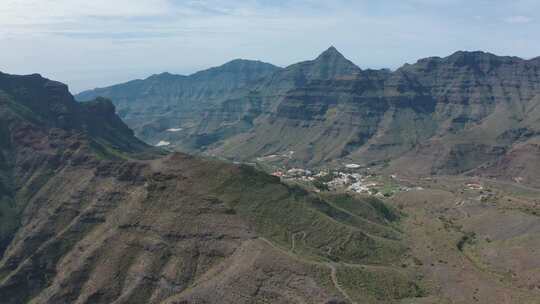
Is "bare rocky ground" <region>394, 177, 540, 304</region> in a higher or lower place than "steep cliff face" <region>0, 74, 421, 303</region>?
lower

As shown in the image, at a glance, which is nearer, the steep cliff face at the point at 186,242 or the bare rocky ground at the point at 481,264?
the steep cliff face at the point at 186,242

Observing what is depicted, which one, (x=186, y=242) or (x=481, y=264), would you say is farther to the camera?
(x=481, y=264)

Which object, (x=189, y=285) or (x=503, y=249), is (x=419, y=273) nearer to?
(x=503, y=249)

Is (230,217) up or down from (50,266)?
up

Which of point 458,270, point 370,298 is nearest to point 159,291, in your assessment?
point 370,298

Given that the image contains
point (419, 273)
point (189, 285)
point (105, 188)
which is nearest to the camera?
point (189, 285)

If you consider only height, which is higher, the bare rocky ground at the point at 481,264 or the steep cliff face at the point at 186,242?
the steep cliff face at the point at 186,242

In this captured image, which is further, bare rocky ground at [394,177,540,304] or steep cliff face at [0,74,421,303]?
bare rocky ground at [394,177,540,304]

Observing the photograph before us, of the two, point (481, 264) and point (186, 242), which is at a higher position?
point (186, 242)
